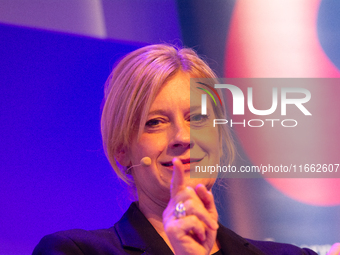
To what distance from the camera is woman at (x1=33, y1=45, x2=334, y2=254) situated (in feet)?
4.73

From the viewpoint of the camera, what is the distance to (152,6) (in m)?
2.12

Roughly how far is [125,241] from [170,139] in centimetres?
43

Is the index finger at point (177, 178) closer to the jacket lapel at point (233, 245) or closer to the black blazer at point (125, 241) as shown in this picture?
the black blazer at point (125, 241)

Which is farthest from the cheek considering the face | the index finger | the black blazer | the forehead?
the index finger

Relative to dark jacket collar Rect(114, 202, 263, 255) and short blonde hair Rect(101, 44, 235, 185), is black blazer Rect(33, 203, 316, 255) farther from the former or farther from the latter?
short blonde hair Rect(101, 44, 235, 185)

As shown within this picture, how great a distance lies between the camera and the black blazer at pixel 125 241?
138cm

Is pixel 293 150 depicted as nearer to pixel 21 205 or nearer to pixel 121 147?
pixel 121 147

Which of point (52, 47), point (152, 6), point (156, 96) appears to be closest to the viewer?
point (156, 96)

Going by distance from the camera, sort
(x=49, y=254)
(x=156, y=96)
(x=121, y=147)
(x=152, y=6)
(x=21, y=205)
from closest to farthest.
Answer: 1. (x=49, y=254)
2. (x=156, y=96)
3. (x=121, y=147)
4. (x=21, y=205)
5. (x=152, y=6)

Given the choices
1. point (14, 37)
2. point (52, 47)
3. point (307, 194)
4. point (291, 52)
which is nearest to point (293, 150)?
point (307, 194)

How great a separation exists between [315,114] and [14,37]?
5.62ft

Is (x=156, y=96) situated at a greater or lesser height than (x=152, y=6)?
lesser

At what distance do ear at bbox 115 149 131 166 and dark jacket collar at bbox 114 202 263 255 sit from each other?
0.60 ft

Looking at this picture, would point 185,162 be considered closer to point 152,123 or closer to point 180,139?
point 180,139
